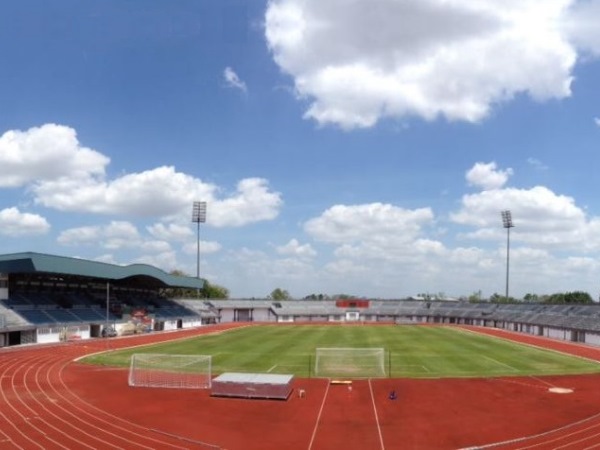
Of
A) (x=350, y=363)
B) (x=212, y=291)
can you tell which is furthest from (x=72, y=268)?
(x=212, y=291)

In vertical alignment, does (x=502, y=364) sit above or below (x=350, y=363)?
above

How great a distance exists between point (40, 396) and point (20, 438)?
375 inches

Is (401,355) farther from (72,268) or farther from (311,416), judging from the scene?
(72,268)

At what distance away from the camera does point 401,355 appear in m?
55.1

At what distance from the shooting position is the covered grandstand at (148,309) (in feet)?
210

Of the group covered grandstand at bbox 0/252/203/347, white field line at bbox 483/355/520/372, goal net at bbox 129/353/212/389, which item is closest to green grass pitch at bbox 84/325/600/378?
white field line at bbox 483/355/520/372

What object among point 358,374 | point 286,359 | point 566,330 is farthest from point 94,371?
point 566,330

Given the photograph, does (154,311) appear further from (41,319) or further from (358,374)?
(358,374)

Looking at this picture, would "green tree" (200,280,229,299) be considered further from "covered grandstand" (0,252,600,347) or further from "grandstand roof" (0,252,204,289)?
"grandstand roof" (0,252,204,289)

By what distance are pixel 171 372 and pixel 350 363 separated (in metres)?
15.6

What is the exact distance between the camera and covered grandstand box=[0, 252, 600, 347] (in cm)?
6412

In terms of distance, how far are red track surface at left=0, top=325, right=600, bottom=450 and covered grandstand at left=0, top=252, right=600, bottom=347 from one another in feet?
80.8

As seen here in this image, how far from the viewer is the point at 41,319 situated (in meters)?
65.5

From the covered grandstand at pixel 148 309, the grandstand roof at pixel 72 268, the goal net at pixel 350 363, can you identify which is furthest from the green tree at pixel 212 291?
the goal net at pixel 350 363
